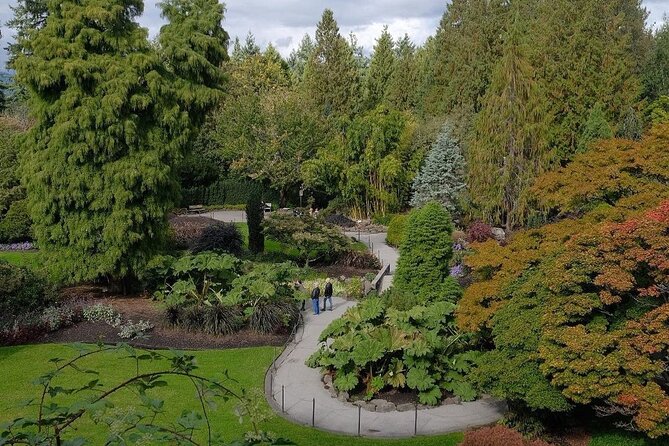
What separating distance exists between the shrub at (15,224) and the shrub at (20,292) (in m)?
13.6

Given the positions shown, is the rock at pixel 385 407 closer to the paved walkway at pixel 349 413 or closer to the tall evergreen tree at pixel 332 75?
the paved walkway at pixel 349 413

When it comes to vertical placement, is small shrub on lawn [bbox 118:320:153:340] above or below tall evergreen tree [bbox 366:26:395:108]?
below

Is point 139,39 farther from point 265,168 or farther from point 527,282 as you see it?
point 265,168

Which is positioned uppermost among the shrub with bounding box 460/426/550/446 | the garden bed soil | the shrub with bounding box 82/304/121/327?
the shrub with bounding box 82/304/121/327

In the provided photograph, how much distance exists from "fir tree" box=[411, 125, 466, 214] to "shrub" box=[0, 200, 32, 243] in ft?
70.4

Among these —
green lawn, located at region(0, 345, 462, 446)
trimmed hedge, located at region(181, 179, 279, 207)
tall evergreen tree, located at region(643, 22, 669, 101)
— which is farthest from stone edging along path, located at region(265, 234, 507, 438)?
tall evergreen tree, located at region(643, 22, 669, 101)

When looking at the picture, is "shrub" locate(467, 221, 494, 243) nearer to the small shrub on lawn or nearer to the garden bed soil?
the garden bed soil

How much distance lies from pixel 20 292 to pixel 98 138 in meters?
5.35

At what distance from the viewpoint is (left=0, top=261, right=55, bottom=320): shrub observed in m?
18.6

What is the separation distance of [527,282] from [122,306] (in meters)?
13.7

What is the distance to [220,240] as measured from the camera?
2795 cm

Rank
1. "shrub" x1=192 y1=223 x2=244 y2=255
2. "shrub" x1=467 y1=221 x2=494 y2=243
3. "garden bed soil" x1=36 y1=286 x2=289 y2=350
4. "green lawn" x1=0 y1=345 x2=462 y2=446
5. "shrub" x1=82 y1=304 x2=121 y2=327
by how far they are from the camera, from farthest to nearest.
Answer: "shrub" x1=192 y1=223 x2=244 y2=255
"shrub" x1=467 y1=221 x2=494 y2=243
"shrub" x1=82 y1=304 x2=121 y2=327
"garden bed soil" x1=36 y1=286 x2=289 y2=350
"green lawn" x1=0 y1=345 x2=462 y2=446

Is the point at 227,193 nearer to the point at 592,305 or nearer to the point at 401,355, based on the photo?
the point at 401,355

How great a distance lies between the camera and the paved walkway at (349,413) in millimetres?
13102
